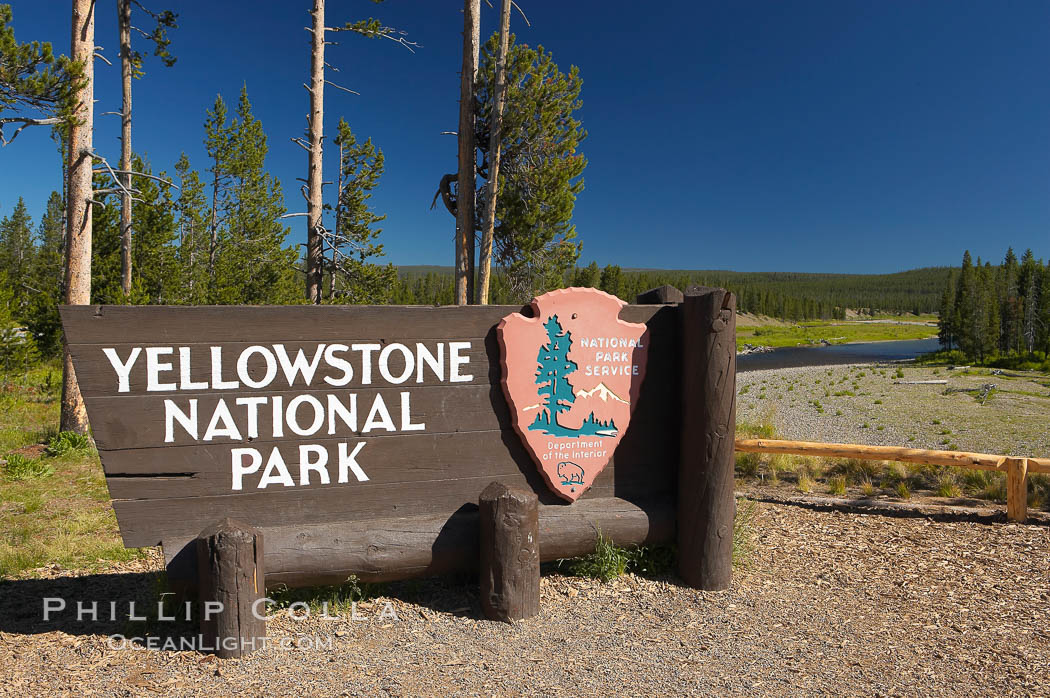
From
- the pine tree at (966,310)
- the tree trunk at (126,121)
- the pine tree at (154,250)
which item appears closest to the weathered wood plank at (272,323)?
the tree trunk at (126,121)

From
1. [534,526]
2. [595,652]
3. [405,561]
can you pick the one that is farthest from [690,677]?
[405,561]

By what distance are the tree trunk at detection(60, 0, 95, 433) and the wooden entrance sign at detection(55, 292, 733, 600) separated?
21.6 ft

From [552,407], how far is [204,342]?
207 centimetres

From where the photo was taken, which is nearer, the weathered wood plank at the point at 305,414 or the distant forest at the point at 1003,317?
the weathered wood plank at the point at 305,414

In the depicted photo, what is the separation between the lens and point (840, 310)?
180750 millimetres

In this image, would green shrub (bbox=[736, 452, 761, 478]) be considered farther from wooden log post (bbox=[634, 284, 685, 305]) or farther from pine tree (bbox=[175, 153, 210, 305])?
pine tree (bbox=[175, 153, 210, 305])

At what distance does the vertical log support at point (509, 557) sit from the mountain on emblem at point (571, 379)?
1.39 feet

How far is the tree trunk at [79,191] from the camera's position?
8250 millimetres

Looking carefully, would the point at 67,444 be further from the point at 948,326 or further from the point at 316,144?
the point at 948,326

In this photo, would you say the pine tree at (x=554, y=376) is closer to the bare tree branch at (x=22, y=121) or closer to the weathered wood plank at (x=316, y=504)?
the weathered wood plank at (x=316, y=504)

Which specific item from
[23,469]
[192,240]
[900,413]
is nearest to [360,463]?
[23,469]

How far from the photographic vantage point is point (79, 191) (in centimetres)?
841

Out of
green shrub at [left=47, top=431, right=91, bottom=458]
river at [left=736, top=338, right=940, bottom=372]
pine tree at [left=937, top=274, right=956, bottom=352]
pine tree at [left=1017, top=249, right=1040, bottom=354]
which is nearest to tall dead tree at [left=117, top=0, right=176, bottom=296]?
green shrub at [left=47, top=431, right=91, bottom=458]

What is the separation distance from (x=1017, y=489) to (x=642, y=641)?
423cm
